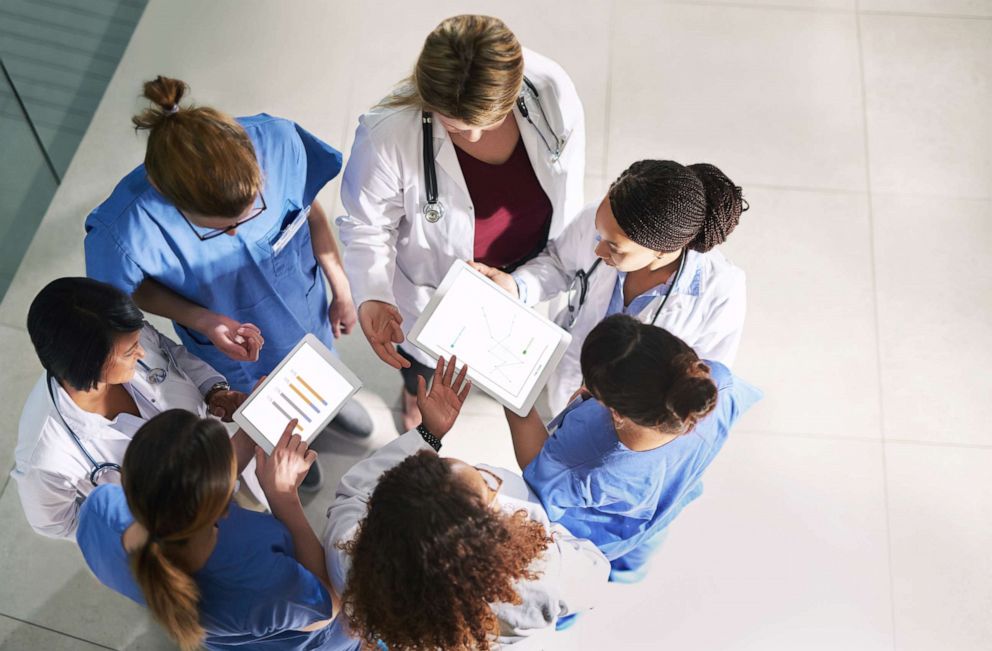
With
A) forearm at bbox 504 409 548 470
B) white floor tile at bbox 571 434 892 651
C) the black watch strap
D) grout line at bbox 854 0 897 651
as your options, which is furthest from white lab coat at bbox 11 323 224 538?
grout line at bbox 854 0 897 651

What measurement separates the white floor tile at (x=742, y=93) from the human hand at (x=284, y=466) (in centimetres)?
180

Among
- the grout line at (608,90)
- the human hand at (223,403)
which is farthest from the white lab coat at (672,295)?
the grout line at (608,90)

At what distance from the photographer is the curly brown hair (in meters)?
1.37

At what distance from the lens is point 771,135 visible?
320 cm

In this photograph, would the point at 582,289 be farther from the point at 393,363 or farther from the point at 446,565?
the point at 446,565

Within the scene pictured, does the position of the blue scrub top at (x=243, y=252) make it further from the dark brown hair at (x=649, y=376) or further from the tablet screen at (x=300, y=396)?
the dark brown hair at (x=649, y=376)

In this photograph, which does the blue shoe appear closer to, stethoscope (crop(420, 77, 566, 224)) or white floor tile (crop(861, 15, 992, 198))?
stethoscope (crop(420, 77, 566, 224))

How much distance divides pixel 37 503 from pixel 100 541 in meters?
0.25

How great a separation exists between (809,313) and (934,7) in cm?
163

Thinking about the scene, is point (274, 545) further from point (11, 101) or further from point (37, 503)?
point (11, 101)

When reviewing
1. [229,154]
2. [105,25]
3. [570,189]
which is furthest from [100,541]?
[105,25]

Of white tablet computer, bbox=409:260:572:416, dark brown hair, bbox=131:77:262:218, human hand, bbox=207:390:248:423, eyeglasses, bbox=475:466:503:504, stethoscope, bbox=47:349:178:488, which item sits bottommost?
human hand, bbox=207:390:248:423

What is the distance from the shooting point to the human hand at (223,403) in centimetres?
204

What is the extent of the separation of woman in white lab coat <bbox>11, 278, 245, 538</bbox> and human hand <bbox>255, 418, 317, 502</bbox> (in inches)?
11.8
